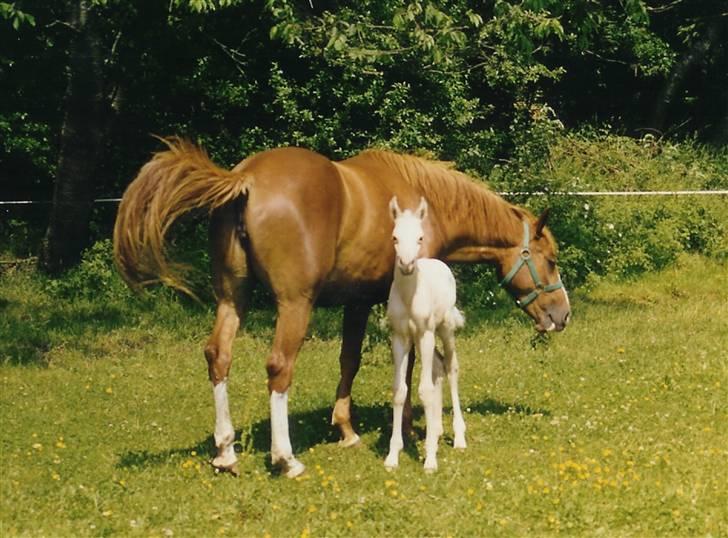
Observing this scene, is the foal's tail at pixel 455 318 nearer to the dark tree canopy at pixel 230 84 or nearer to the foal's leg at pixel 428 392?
the foal's leg at pixel 428 392

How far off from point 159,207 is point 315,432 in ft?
8.35

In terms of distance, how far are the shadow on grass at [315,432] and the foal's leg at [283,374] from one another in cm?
22

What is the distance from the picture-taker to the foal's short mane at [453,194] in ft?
28.7

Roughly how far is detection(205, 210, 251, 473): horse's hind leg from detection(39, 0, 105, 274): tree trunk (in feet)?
25.4

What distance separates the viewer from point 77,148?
15.1 metres

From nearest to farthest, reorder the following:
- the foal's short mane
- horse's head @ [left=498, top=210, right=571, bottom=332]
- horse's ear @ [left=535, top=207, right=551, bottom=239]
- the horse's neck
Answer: the foal's short mane
the horse's neck
horse's ear @ [left=535, top=207, right=551, bottom=239]
horse's head @ [left=498, top=210, right=571, bottom=332]

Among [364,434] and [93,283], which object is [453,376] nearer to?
[364,434]

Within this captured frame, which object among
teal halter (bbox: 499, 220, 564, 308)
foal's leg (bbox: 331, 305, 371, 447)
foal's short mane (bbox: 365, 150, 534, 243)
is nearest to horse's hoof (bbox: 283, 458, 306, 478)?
foal's leg (bbox: 331, 305, 371, 447)

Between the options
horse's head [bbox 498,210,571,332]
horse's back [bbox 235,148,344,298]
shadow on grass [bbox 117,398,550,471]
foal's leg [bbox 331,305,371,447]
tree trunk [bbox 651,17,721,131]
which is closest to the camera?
horse's back [bbox 235,148,344,298]

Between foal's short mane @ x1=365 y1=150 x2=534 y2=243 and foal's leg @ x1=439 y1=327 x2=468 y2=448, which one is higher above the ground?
foal's short mane @ x1=365 y1=150 x2=534 y2=243

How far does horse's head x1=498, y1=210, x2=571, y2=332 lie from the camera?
9.24 meters

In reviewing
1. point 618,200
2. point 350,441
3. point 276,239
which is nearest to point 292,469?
point 350,441

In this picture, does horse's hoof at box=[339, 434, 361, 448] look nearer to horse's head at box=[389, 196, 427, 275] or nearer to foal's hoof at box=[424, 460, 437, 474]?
foal's hoof at box=[424, 460, 437, 474]

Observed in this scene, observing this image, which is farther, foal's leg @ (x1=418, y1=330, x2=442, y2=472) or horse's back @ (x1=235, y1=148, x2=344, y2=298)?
foal's leg @ (x1=418, y1=330, x2=442, y2=472)
